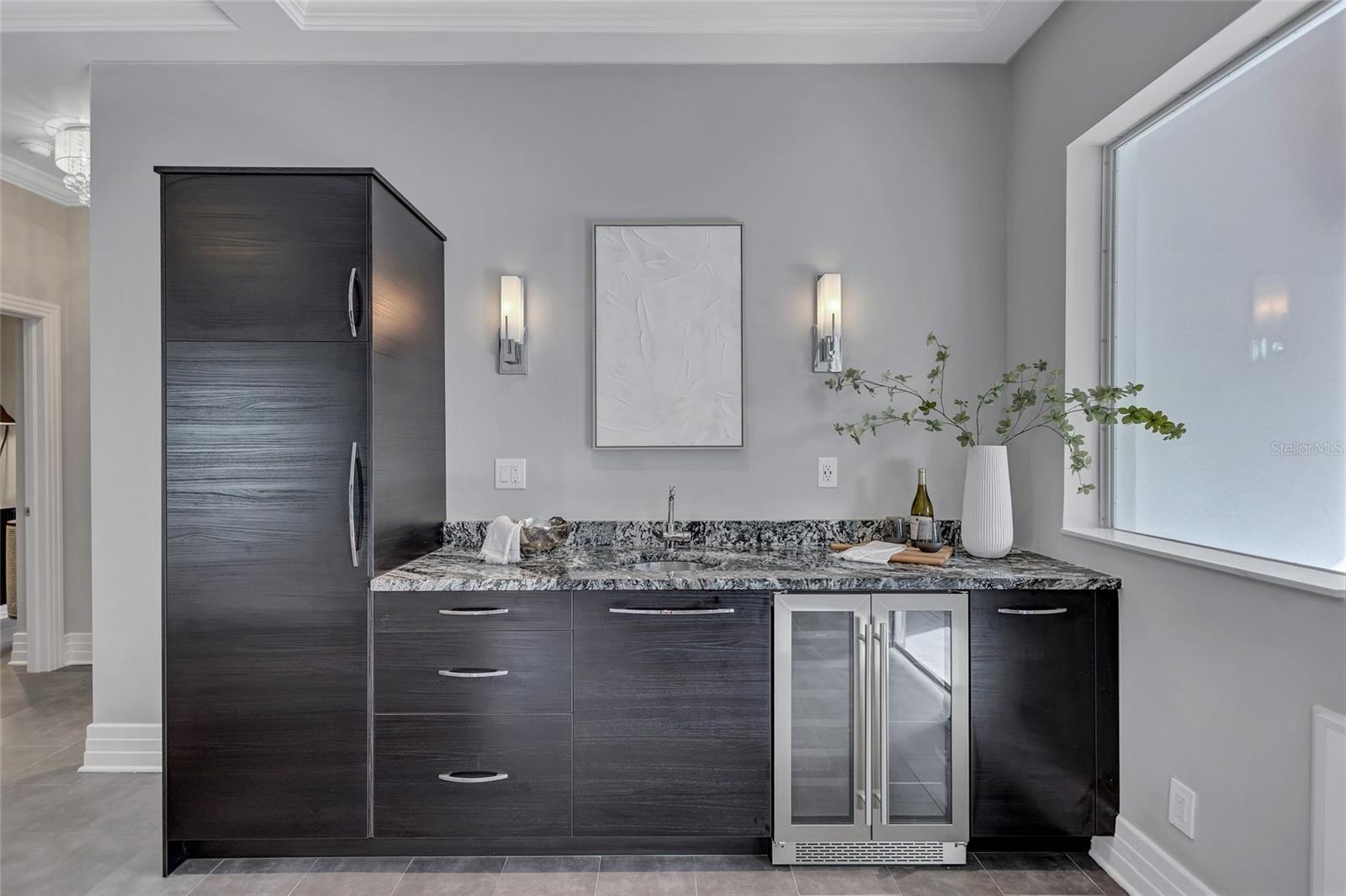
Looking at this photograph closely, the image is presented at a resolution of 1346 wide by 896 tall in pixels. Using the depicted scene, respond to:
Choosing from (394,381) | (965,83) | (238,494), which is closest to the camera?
(238,494)

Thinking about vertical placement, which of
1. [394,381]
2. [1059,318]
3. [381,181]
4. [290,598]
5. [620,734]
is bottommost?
[620,734]

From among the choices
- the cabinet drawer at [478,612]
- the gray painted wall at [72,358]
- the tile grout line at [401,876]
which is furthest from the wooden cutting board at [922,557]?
the gray painted wall at [72,358]

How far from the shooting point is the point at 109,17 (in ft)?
7.98

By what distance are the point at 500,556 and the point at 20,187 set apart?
3.65 m

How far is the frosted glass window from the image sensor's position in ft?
4.87

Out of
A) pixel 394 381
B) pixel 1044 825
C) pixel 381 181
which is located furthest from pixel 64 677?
pixel 1044 825

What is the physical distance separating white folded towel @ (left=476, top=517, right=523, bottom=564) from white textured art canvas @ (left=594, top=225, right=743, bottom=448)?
52 centimetres

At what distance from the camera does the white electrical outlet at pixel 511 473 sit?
266cm

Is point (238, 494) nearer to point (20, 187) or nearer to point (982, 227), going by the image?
point (982, 227)

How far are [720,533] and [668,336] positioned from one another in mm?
809

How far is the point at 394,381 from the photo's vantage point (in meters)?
2.20

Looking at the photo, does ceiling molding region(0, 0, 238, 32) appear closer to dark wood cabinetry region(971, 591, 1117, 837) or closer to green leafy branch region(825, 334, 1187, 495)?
green leafy branch region(825, 334, 1187, 495)

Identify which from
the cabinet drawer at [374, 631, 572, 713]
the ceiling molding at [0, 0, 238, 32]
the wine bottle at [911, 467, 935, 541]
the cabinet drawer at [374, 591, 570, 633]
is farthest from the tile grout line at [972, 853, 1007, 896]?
the ceiling molding at [0, 0, 238, 32]

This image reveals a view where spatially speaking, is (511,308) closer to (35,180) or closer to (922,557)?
(922,557)
